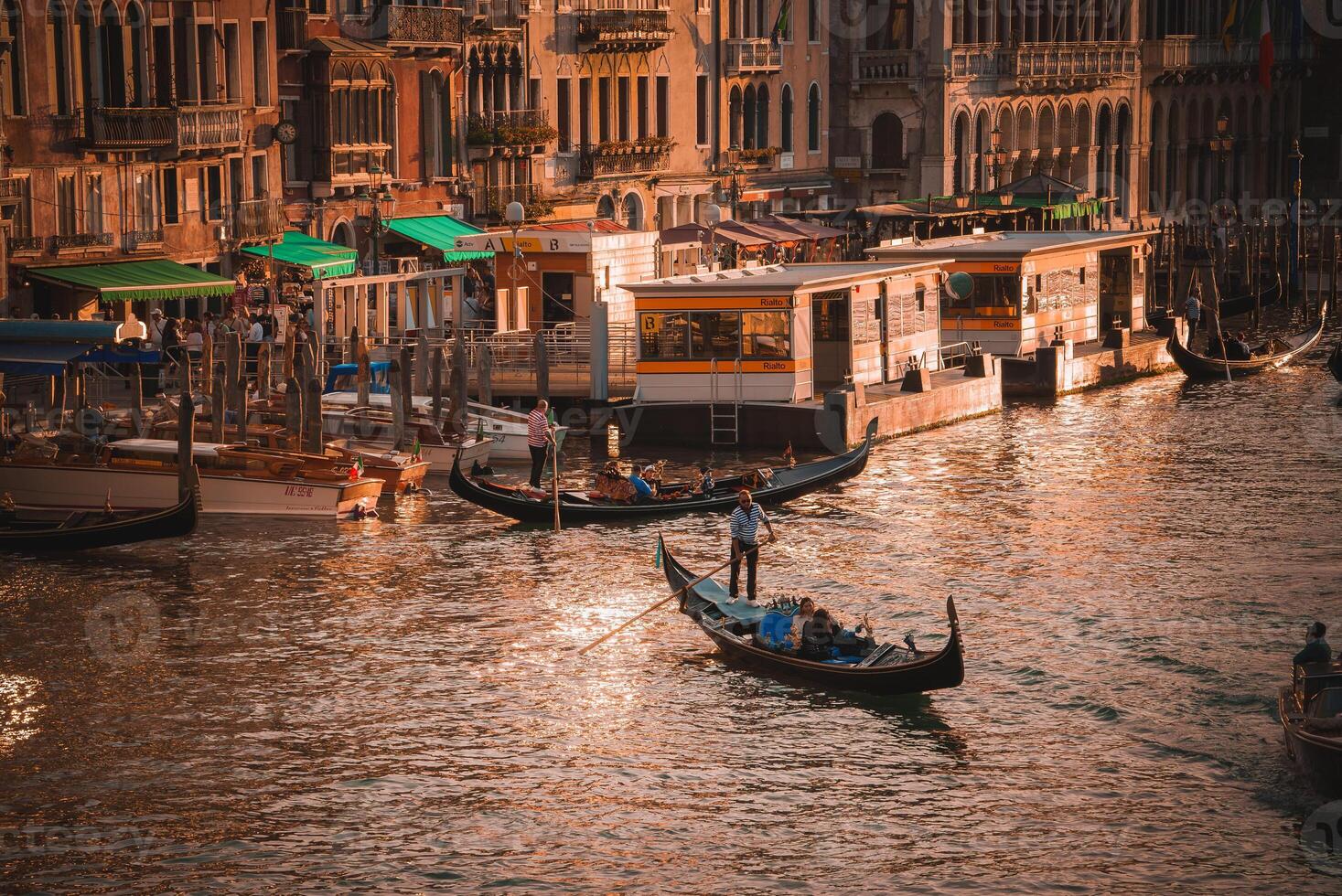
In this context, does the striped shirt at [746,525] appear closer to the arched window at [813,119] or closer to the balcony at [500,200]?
the balcony at [500,200]

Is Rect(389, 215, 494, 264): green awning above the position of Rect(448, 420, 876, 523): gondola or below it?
above

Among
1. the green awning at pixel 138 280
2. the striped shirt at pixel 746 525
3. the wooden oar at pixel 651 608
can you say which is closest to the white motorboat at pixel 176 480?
the wooden oar at pixel 651 608

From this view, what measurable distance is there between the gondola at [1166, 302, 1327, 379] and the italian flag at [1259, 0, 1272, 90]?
30.2 meters

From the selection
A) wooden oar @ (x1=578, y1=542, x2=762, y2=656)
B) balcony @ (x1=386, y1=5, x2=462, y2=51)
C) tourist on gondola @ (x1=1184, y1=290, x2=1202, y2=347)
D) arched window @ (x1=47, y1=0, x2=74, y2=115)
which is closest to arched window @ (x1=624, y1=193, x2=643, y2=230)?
balcony @ (x1=386, y1=5, x2=462, y2=51)

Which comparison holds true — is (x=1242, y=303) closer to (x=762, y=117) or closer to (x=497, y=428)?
(x=762, y=117)

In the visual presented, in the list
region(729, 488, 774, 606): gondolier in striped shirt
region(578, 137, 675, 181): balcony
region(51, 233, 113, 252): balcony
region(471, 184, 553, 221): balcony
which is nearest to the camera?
region(729, 488, 774, 606): gondolier in striped shirt

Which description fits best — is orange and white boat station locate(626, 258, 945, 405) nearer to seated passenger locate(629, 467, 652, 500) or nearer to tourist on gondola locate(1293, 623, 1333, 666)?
seated passenger locate(629, 467, 652, 500)

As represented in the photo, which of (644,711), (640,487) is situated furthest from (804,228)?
(644,711)

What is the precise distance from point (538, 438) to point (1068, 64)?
138ft

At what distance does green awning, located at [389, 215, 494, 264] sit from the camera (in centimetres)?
4388

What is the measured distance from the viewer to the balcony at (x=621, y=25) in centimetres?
5112

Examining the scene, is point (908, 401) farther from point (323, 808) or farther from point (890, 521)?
point (323, 808)

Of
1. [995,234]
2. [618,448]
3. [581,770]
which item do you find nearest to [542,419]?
[618,448]

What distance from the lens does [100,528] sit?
27203 millimetres
